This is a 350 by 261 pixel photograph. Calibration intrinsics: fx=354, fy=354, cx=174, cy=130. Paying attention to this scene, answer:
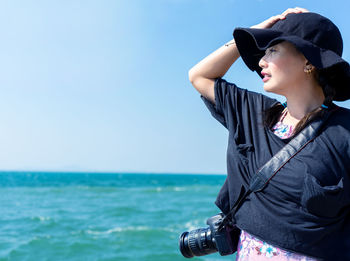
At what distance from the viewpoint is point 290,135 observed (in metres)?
1.46

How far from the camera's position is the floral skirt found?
4.36ft

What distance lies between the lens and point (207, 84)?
1.72m

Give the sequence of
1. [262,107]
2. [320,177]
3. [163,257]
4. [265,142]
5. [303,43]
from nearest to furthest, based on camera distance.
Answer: [320,177] < [303,43] < [265,142] < [262,107] < [163,257]

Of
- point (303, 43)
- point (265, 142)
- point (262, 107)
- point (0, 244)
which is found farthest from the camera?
point (0, 244)

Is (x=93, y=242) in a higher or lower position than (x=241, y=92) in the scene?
lower

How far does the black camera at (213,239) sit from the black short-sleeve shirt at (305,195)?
0.51 feet

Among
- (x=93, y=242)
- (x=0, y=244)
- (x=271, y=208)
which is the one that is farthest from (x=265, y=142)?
(x=0, y=244)

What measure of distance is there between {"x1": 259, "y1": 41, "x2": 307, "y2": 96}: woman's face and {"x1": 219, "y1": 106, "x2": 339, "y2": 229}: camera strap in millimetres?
186

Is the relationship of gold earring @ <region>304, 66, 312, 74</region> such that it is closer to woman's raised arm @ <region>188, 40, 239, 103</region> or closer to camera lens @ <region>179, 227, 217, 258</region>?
woman's raised arm @ <region>188, 40, 239, 103</region>

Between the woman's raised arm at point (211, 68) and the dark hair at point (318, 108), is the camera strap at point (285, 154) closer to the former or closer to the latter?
the dark hair at point (318, 108)

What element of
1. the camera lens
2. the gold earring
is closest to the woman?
the gold earring

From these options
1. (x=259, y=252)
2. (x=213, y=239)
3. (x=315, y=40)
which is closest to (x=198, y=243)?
(x=213, y=239)

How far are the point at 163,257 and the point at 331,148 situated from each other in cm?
796

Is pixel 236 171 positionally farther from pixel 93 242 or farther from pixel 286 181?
pixel 93 242
